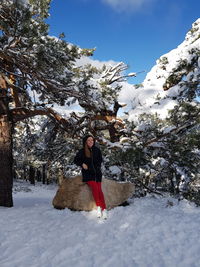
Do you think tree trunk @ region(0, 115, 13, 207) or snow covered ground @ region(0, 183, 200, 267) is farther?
tree trunk @ region(0, 115, 13, 207)

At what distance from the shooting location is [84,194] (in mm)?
7480

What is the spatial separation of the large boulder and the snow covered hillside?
2.78 m

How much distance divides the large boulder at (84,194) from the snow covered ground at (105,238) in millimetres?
518

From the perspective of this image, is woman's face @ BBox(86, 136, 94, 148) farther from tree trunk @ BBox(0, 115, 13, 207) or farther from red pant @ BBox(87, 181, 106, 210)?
tree trunk @ BBox(0, 115, 13, 207)

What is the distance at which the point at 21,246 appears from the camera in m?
4.22

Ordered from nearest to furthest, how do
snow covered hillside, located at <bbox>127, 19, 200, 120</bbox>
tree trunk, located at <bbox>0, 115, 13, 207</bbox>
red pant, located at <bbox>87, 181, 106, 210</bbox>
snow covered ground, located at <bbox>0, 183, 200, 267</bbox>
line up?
1. snow covered ground, located at <bbox>0, 183, 200, 267</bbox>
2. red pant, located at <bbox>87, 181, 106, 210</bbox>
3. snow covered hillside, located at <bbox>127, 19, 200, 120</bbox>
4. tree trunk, located at <bbox>0, 115, 13, 207</bbox>

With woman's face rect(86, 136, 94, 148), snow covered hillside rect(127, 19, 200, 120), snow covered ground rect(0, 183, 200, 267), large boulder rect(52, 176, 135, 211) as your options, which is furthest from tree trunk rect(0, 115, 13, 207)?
snow covered hillside rect(127, 19, 200, 120)

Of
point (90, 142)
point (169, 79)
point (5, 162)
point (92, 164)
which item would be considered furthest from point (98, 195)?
point (169, 79)

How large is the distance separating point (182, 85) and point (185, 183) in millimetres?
3397

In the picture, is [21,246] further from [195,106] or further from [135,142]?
[195,106]

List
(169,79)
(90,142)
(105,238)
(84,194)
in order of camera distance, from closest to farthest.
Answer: (105,238) → (90,142) → (84,194) → (169,79)

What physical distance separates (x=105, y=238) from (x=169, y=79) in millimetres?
5537

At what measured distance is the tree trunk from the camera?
25.9 ft

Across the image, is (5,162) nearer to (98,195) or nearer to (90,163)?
(90,163)
